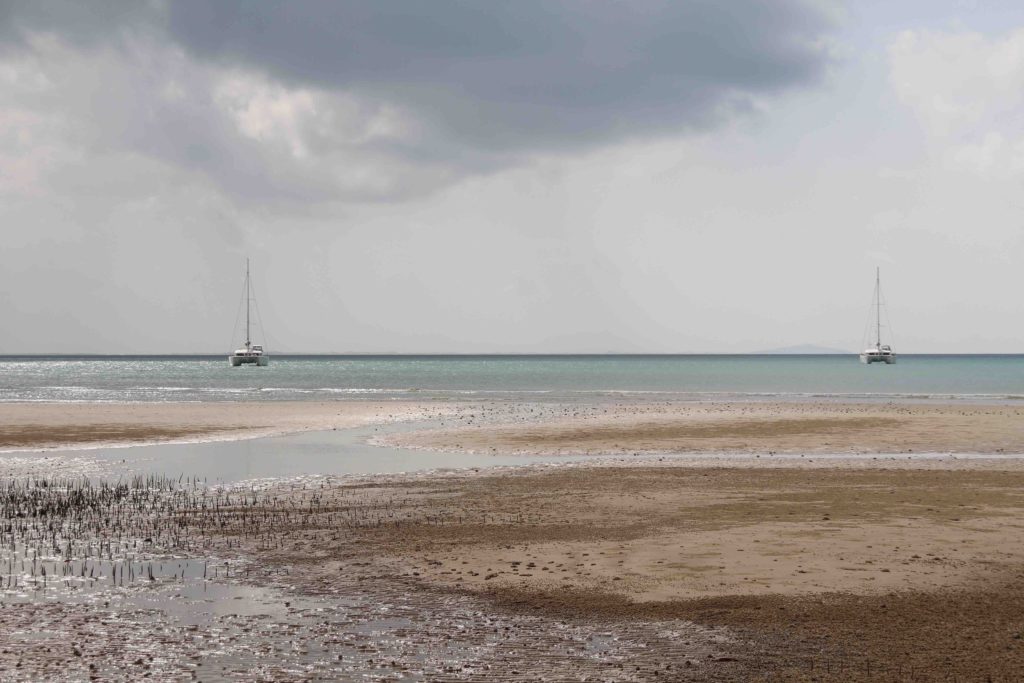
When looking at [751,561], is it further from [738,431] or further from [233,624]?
[738,431]

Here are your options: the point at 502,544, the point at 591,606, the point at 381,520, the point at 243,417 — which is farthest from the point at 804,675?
the point at 243,417

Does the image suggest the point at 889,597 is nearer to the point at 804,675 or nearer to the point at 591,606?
the point at 804,675

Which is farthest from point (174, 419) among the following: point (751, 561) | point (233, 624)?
point (751, 561)

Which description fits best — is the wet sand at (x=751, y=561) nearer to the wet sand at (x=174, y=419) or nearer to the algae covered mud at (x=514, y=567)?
the algae covered mud at (x=514, y=567)

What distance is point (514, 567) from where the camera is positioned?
15.3m

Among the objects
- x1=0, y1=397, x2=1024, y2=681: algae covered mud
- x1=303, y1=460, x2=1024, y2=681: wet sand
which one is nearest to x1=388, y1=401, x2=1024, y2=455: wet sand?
x1=0, y1=397, x2=1024, y2=681: algae covered mud

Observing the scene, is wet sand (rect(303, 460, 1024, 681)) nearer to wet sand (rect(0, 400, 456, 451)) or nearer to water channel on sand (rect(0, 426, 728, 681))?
water channel on sand (rect(0, 426, 728, 681))

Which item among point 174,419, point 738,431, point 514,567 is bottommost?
point 174,419

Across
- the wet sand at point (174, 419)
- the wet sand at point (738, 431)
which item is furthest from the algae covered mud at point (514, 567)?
the wet sand at point (174, 419)

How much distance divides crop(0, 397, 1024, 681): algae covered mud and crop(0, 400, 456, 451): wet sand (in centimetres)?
902

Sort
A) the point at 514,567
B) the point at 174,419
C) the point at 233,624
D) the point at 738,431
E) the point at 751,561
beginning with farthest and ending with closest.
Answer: the point at 174,419
the point at 738,431
the point at 751,561
the point at 514,567
the point at 233,624

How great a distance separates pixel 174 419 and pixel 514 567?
149ft

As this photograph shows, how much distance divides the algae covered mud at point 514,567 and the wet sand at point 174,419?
902 cm

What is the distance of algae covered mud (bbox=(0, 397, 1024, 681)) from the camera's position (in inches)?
419
